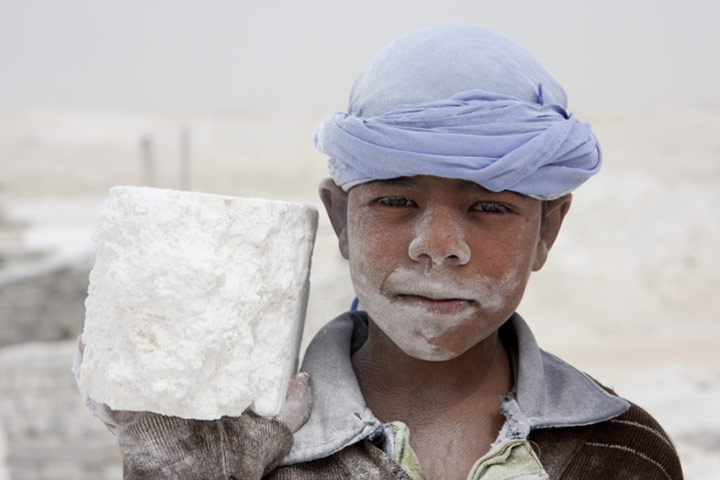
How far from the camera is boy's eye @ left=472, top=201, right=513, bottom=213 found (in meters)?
1.65

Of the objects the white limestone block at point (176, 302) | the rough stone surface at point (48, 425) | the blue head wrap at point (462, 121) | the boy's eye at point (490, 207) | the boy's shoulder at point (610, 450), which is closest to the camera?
the white limestone block at point (176, 302)

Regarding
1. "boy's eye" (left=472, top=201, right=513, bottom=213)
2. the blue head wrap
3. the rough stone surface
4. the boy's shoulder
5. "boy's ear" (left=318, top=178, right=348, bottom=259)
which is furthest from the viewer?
the rough stone surface

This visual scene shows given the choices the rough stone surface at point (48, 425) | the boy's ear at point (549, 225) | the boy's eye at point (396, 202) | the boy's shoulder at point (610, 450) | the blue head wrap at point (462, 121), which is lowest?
the rough stone surface at point (48, 425)

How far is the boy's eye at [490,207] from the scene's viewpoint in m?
1.65

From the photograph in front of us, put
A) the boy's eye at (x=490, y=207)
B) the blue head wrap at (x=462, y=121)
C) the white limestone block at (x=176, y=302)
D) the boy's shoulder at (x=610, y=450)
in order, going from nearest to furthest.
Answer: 1. the white limestone block at (x=176, y=302)
2. the blue head wrap at (x=462, y=121)
3. the boy's eye at (x=490, y=207)
4. the boy's shoulder at (x=610, y=450)

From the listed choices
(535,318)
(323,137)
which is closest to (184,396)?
(323,137)

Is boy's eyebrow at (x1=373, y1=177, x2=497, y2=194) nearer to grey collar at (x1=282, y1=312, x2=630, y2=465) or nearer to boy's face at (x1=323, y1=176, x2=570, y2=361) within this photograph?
boy's face at (x1=323, y1=176, x2=570, y2=361)

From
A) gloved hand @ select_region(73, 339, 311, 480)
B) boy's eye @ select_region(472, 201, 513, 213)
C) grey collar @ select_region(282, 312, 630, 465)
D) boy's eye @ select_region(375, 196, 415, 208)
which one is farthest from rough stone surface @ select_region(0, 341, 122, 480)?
boy's eye @ select_region(472, 201, 513, 213)

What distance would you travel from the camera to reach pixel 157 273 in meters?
1.43

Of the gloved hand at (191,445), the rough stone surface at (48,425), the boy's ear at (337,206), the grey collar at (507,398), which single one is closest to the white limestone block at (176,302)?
the gloved hand at (191,445)

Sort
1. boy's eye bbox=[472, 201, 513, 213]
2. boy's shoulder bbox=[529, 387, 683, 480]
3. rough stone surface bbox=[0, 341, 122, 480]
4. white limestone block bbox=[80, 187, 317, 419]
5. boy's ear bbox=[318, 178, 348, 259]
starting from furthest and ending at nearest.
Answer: rough stone surface bbox=[0, 341, 122, 480] < boy's ear bbox=[318, 178, 348, 259] < boy's shoulder bbox=[529, 387, 683, 480] < boy's eye bbox=[472, 201, 513, 213] < white limestone block bbox=[80, 187, 317, 419]

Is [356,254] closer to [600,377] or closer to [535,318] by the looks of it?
[600,377]

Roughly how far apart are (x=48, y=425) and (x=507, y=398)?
400 cm

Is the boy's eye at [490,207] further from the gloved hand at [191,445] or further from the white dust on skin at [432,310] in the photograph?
the gloved hand at [191,445]
